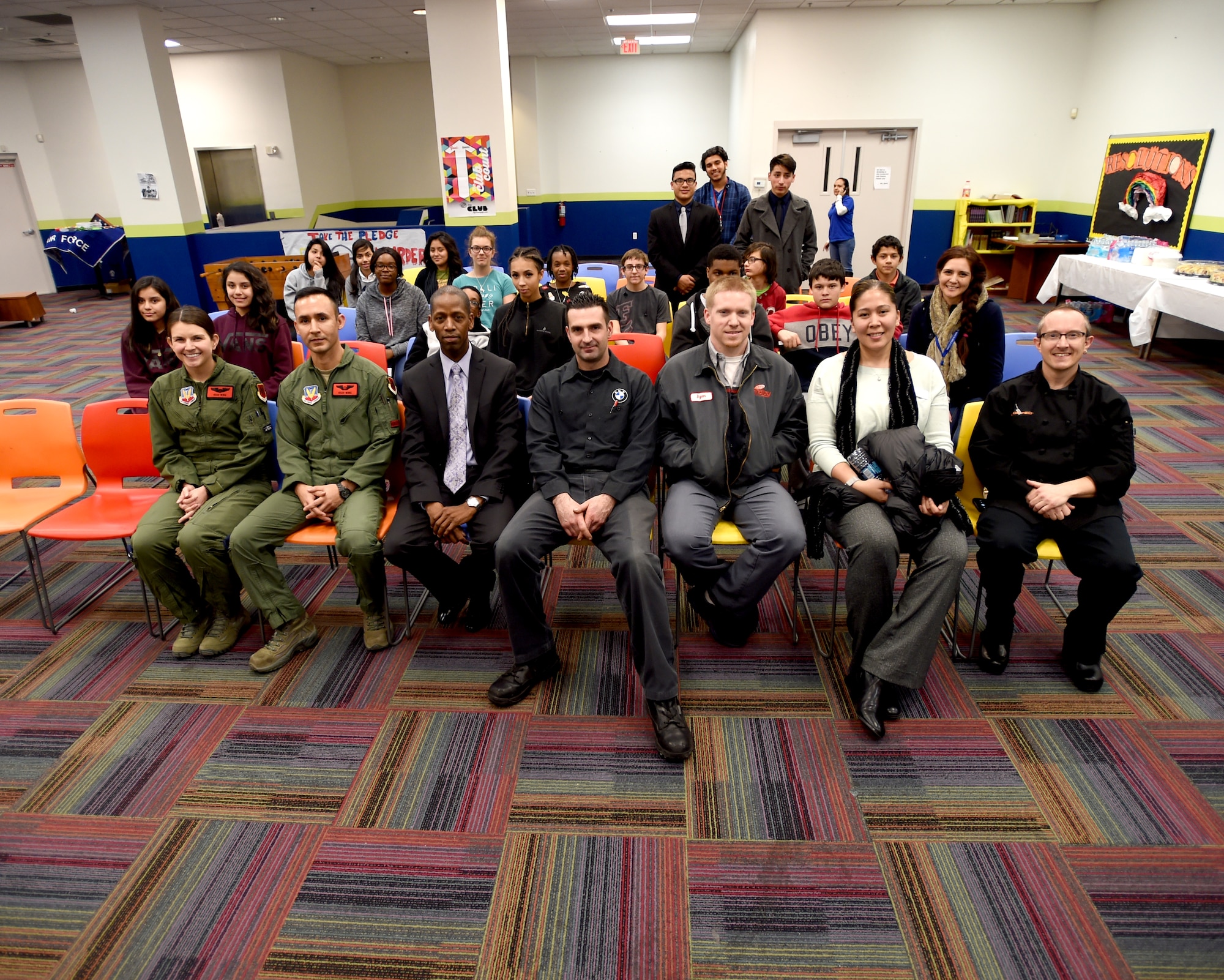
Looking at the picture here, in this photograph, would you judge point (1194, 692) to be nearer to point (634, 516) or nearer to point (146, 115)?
point (634, 516)

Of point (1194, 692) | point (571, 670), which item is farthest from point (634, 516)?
point (1194, 692)

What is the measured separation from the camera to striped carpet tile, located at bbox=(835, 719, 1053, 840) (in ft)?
6.58

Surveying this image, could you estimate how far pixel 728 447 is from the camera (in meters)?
2.66

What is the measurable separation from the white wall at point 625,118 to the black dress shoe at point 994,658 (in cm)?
1158

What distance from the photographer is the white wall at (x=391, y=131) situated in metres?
12.4

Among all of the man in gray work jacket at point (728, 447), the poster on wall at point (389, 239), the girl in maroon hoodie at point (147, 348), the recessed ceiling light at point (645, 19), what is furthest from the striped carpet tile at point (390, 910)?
the recessed ceiling light at point (645, 19)

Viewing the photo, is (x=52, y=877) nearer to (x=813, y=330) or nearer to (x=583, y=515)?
(x=583, y=515)

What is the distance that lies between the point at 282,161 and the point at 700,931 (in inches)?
476

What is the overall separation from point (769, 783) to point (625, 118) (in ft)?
41.2

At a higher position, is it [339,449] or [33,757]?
[339,449]

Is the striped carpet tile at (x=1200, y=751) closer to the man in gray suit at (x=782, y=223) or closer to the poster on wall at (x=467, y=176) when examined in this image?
the man in gray suit at (x=782, y=223)

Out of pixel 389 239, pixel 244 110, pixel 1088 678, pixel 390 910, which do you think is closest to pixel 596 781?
pixel 390 910

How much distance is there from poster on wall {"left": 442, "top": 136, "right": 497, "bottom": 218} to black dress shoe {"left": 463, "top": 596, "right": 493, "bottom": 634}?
5.71 meters

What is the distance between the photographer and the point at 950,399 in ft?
11.2
